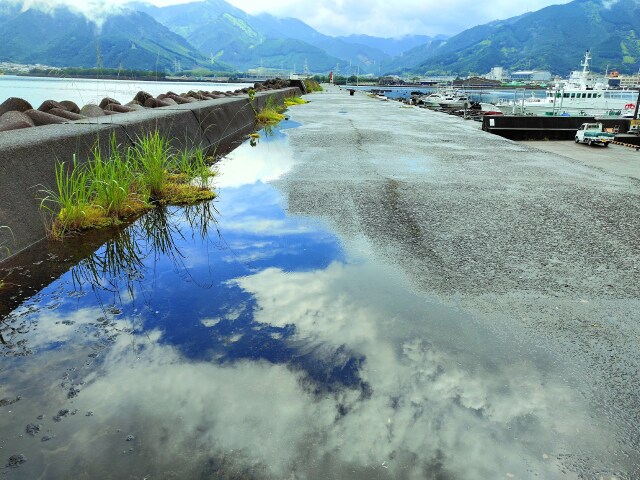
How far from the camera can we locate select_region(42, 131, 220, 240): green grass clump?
12.8ft

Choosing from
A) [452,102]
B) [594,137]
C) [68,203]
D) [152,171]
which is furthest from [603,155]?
[452,102]

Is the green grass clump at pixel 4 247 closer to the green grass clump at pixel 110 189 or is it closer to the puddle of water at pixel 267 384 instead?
the puddle of water at pixel 267 384

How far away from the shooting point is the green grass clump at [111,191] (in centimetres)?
390

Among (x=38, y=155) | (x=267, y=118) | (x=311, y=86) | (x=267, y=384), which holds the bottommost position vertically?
(x=267, y=384)

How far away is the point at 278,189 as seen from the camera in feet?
19.0

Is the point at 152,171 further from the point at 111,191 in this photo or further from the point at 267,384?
the point at 267,384

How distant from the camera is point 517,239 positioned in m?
4.04

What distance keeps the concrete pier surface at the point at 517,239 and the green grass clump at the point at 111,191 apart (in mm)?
1246

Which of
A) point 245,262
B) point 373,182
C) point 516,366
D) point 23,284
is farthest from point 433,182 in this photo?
point 23,284

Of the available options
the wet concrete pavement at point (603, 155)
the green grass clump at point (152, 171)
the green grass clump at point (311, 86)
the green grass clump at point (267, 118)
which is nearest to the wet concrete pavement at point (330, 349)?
the green grass clump at point (152, 171)

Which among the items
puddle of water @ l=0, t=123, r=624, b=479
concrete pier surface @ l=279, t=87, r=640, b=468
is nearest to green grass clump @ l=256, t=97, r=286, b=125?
concrete pier surface @ l=279, t=87, r=640, b=468

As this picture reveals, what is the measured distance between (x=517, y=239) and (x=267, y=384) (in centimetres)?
274

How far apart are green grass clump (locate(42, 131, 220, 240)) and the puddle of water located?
0.62 meters

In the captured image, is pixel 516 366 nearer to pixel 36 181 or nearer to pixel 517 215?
pixel 517 215
